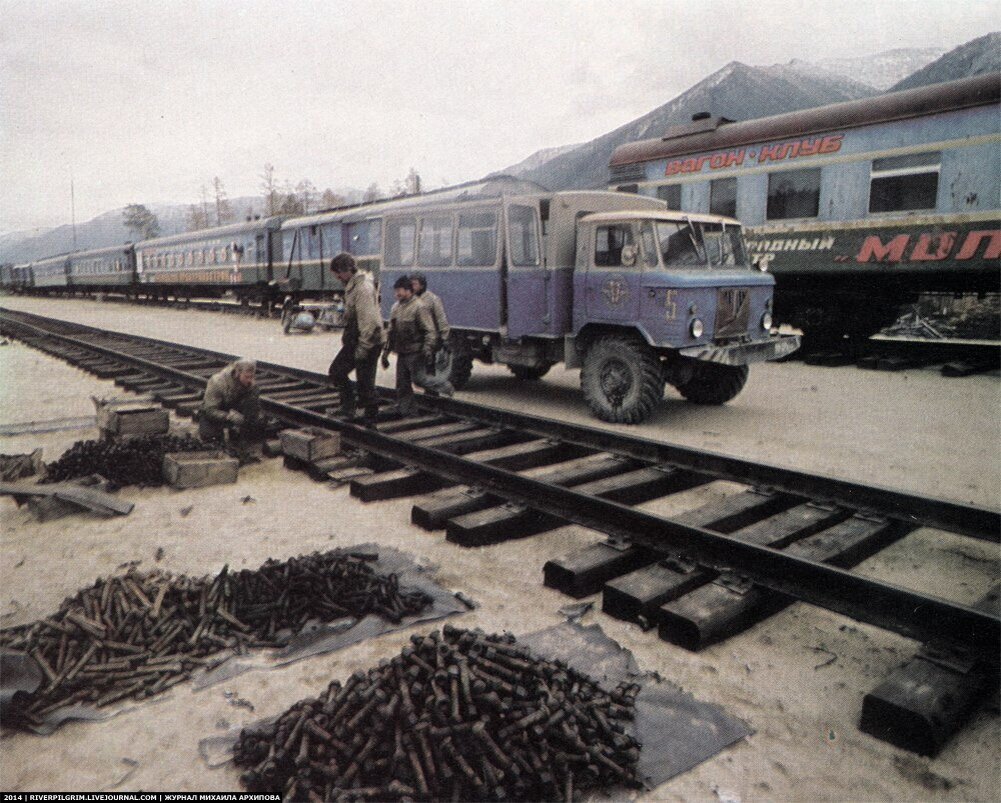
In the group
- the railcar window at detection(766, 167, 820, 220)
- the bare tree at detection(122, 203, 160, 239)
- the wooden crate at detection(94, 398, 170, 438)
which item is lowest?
the wooden crate at detection(94, 398, 170, 438)

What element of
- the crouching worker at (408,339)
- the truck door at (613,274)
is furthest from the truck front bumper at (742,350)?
the crouching worker at (408,339)

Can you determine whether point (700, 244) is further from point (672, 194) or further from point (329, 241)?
point (329, 241)

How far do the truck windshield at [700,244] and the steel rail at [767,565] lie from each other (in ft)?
13.3

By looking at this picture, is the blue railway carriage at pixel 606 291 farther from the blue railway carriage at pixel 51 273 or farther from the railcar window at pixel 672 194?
the blue railway carriage at pixel 51 273

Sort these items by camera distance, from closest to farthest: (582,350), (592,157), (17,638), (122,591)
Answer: (17,638) < (122,591) < (582,350) < (592,157)

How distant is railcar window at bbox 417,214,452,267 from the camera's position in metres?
10.3

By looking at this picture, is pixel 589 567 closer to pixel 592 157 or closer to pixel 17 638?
pixel 17 638

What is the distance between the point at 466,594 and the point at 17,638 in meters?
2.26

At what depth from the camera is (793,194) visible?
1326 centimetres

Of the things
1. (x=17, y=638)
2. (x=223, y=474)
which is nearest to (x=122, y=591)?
(x=17, y=638)

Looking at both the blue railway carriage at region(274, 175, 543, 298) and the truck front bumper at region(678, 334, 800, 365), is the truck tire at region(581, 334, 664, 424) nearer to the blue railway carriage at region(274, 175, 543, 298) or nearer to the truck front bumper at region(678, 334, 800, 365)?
the truck front bumper at region(678, 334, 800, 365)

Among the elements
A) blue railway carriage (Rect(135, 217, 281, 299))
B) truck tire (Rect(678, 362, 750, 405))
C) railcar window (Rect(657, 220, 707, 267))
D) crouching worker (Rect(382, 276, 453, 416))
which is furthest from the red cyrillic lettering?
blue railway carriage (Rect(135, 217, 281, 299))

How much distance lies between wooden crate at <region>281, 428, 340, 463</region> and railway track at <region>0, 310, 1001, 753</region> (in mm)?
153

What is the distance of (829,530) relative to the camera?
454cm
